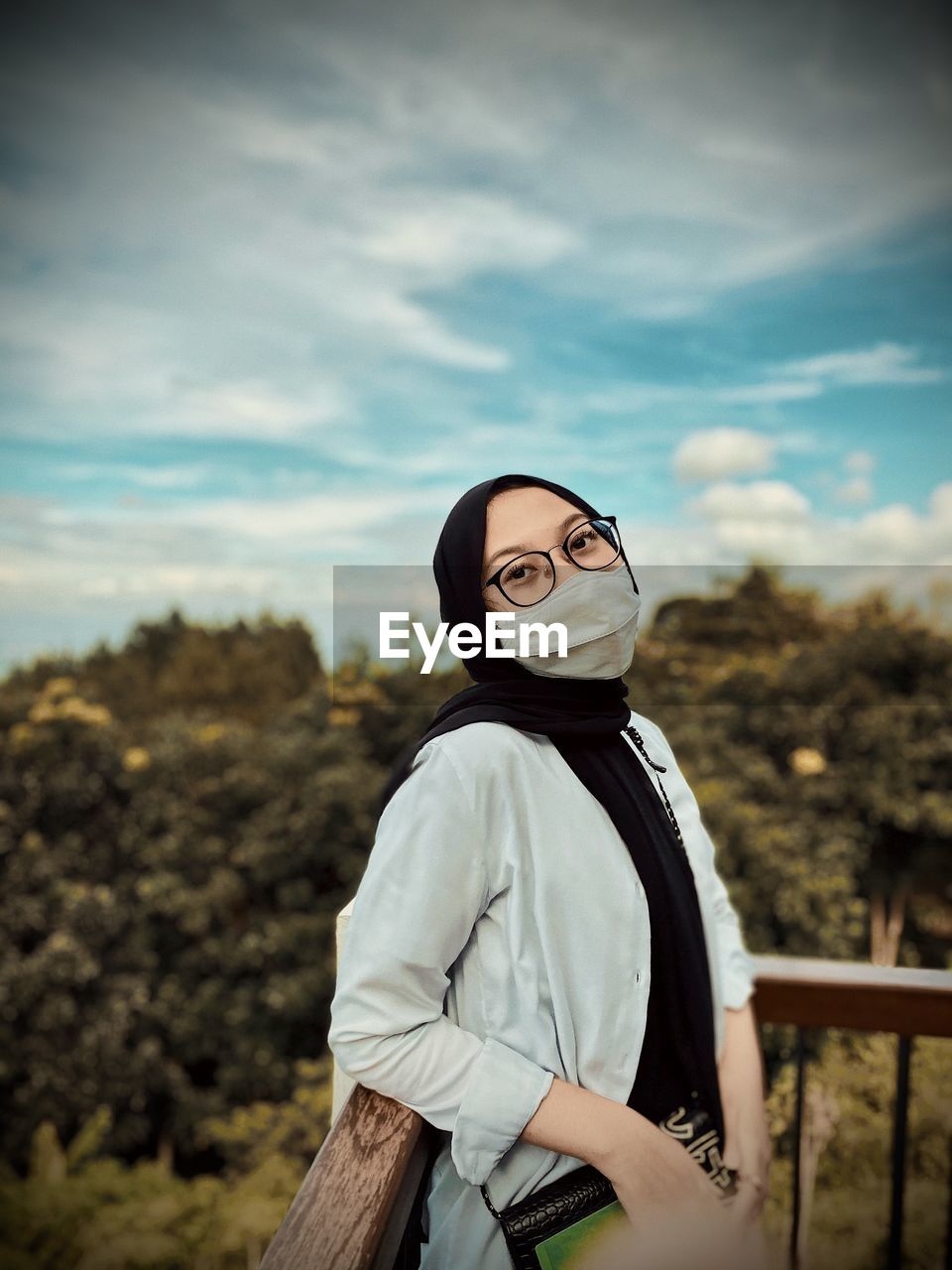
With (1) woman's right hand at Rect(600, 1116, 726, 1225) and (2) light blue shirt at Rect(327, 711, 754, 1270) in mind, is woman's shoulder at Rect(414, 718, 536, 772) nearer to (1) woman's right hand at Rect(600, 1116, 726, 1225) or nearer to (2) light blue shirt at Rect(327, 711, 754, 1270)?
(2) light blue shirt at Rect(327, 711, 754, 1270)

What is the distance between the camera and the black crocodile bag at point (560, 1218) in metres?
0.90

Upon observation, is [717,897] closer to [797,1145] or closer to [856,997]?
[856,997]

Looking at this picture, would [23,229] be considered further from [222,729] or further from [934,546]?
[934,546]

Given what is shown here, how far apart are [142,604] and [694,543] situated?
13.0 feet

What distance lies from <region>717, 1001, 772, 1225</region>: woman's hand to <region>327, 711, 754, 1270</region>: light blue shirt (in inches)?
9.7

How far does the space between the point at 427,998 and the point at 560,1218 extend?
279 millimetres

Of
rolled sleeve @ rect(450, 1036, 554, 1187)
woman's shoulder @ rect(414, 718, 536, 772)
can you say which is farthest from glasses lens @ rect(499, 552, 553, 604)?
rolled sleeve @ rect(450, 1036, 554, 1187)

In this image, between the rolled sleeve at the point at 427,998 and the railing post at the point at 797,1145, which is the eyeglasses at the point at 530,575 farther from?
the railing post at the point at 797,1145

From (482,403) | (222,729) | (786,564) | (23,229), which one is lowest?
(222,729)

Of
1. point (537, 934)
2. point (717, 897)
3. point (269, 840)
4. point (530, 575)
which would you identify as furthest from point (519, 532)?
point (269, 840)

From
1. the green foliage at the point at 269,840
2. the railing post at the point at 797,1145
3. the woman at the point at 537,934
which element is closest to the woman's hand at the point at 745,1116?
the woman at the point at 537,934

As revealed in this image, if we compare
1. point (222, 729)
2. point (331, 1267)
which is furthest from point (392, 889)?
point (222, 729)

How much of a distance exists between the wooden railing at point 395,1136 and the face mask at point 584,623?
1.64 ft

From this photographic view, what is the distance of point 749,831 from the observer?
4.96 meters
